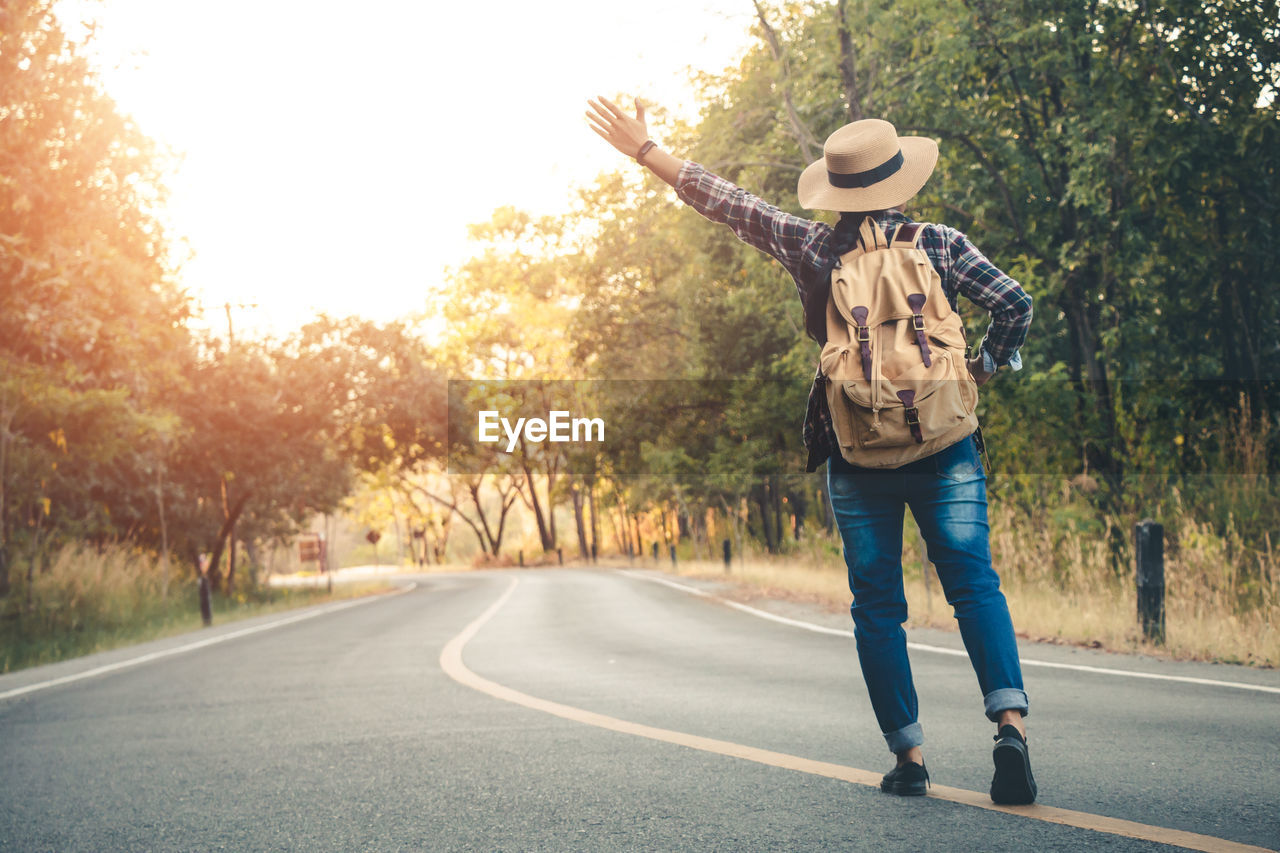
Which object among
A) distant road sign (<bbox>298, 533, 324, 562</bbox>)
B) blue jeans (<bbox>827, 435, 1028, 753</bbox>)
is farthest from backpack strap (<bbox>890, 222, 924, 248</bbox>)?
distant road sign (<bbox>298, 533, 324, 562</bbox>)

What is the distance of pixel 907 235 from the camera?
3346mm

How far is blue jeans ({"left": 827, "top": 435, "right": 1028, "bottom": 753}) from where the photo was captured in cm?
328

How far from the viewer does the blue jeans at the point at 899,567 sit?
129 inches

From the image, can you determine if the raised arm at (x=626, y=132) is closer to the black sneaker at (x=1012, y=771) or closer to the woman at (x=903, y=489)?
the woman at (x=903, y=489)

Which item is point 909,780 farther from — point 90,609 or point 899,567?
point 90,609

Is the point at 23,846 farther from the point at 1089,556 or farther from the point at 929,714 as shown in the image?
the point at 1089,556

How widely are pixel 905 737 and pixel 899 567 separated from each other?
1.67 ft

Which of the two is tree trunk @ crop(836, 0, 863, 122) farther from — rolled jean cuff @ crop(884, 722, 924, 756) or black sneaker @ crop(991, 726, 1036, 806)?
black sneaker @ crop(991, 726, 1036, 806)

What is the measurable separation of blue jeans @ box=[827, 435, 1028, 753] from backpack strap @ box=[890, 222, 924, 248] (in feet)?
1.92

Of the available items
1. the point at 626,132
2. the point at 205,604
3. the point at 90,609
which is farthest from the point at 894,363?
the point at 205,604

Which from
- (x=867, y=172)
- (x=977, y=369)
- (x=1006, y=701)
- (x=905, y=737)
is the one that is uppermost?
(x=867, y=172)

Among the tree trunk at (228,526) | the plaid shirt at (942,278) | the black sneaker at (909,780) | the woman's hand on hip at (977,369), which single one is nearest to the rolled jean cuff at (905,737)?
the black sneaker at (909,780)

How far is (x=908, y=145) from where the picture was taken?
3.60 m

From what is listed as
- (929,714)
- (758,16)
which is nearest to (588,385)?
(758,16)
